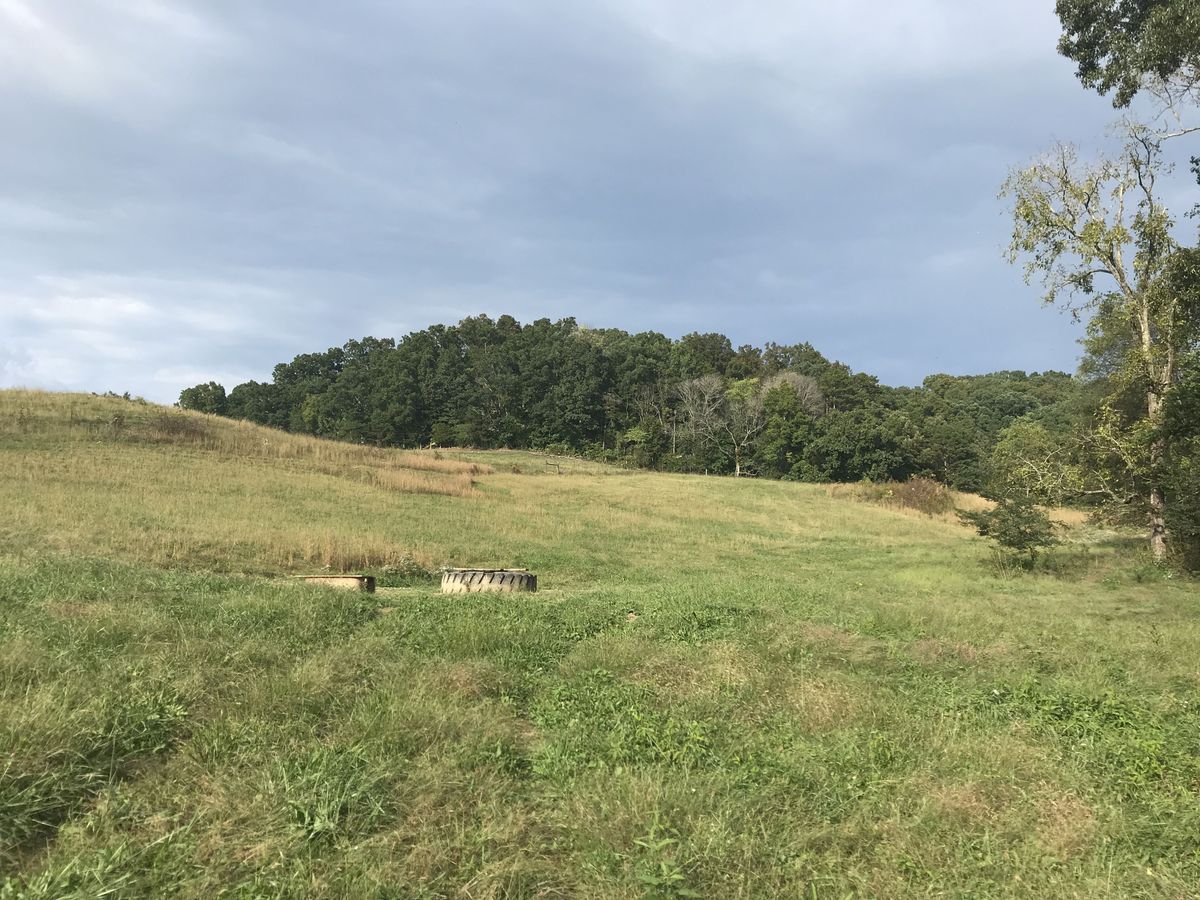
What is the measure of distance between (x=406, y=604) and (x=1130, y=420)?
27185mm

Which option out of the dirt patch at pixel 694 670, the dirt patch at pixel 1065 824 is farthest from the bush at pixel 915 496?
the dirt patch at pixel 1065 824

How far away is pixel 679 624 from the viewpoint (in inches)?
370

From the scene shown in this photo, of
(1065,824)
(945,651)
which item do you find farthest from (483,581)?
(1065,824)

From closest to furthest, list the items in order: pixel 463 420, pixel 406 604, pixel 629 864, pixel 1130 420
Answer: pixel 629 864
pixel 406 604
pixel 1130 420
pixel 463 420

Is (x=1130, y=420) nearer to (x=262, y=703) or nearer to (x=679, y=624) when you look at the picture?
(x=679, y=624)

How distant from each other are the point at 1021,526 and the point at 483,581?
590 inches

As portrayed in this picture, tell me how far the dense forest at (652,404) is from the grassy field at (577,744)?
62.6 meters

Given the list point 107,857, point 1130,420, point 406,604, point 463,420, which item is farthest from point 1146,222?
point 463,420

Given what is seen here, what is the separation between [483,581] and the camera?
516 inches

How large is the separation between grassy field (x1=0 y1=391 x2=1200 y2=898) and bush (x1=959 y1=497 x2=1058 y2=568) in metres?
6.54

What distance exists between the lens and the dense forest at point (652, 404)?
72938mm

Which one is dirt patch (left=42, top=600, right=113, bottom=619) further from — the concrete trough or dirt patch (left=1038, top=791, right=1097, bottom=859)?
dirt patch (left=1038, top=791, right=1097, bottom=859)

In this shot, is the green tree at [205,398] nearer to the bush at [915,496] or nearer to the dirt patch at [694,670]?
the bush at [915,496]

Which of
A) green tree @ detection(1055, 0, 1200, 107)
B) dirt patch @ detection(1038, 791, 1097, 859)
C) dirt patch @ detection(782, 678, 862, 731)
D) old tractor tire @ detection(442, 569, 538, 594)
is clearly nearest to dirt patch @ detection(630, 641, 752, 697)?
dirt patch @ detection(782, 678, 862, 731)
